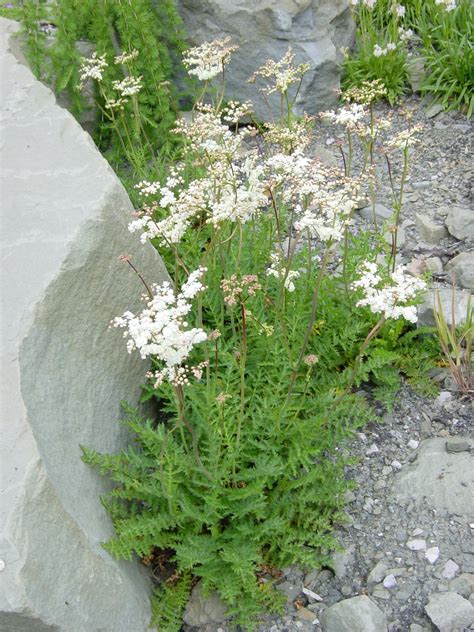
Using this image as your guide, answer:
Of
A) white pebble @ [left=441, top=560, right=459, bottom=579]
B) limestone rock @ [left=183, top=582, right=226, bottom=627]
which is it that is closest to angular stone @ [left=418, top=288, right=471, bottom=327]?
white pebble @ [left=441, top=560, right=459, bottom=579]

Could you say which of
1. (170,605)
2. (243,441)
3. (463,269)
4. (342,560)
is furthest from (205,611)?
(463,269)

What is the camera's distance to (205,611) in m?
3.19

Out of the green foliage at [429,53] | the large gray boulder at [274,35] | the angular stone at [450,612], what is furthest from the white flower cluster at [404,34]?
the angular stone at [450,612]

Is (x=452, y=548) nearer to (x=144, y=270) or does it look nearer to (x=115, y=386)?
(x=115, y=386)

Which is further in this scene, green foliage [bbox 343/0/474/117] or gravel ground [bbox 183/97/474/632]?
green foliage [bbox 343/0/474/117]

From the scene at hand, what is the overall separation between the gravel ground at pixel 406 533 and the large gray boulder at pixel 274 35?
3332 millimetres

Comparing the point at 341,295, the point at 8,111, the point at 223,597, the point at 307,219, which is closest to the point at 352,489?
the point at 223,597

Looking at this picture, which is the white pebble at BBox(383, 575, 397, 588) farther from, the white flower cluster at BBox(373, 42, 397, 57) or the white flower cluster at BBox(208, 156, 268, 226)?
the white flower cluster at BBox(373, 42, 397, 57)

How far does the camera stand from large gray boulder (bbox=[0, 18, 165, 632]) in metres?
2.73

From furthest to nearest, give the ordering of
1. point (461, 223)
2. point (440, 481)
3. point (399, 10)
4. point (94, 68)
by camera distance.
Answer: point (399, 10) → point (461, 223) → point (94, 68) → point (440, 481)

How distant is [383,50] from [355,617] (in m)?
4.88

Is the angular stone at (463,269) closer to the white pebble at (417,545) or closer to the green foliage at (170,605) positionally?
the white pebble at (417,545)

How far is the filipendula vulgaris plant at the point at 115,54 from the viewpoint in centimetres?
538

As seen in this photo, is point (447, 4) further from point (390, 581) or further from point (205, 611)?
point (205, 611)
